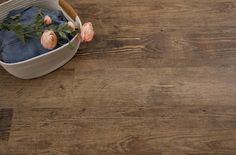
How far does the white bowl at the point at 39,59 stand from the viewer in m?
0.96

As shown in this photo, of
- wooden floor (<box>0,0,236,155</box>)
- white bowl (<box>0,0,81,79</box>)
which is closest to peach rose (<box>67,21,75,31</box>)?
white bowl (<box>0,0,81,79</box>)

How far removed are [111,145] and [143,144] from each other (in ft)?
0.34

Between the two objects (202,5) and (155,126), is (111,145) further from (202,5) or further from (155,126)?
(202,5)

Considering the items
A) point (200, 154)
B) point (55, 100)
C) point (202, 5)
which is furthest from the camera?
point (202, 5)

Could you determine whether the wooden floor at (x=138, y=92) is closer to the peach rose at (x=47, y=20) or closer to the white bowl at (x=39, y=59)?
the white bowl at (x=39, y=59)

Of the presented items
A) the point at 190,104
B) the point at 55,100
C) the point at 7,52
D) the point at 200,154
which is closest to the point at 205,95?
the point at 190,104

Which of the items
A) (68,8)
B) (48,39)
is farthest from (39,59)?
(68,8)

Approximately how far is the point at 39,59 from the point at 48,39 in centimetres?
9

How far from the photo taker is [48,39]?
3.02ft

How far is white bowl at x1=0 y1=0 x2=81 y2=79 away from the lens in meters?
0.96

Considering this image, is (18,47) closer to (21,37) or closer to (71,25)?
(21,37)

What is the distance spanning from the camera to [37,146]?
945 mm

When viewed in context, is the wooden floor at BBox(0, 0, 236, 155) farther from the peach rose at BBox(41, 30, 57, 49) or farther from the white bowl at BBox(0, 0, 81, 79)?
the peach rose at BBox(41, 30, 57, 49)

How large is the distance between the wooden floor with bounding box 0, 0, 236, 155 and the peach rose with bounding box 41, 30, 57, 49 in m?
0.16
